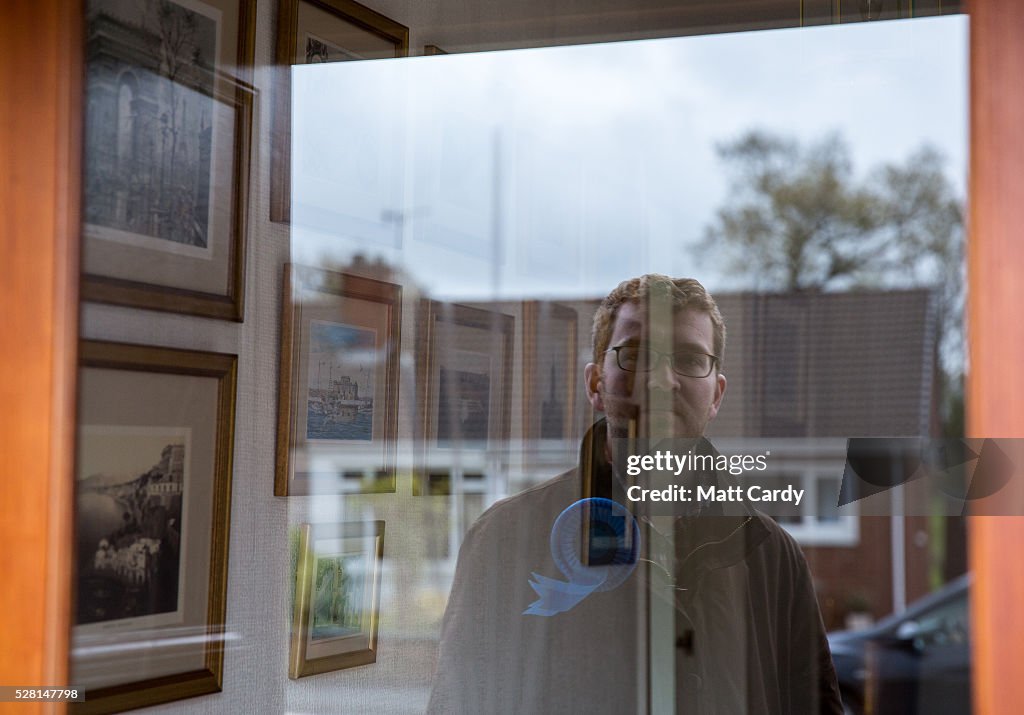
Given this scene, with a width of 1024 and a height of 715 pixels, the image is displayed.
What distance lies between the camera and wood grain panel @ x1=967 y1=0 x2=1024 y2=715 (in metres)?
0.91

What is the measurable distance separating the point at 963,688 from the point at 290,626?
809 mm

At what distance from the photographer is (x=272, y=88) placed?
141 cm

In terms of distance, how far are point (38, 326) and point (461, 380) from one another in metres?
0.52

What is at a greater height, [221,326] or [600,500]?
[221,326]

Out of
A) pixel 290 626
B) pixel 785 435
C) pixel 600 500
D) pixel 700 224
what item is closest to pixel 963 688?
pixel 785 435

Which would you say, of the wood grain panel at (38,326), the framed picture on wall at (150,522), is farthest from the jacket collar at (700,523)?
the wood grain panel at (38,326)

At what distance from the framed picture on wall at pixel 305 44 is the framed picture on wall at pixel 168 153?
4cm

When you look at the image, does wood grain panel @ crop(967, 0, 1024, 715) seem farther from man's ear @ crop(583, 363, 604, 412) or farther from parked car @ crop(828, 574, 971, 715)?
man's ear @ crop(583, 363, 604, 412)

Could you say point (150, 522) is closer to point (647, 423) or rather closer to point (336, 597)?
point (336, 597)

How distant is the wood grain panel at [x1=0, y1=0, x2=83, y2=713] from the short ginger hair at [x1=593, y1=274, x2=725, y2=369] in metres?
0.65

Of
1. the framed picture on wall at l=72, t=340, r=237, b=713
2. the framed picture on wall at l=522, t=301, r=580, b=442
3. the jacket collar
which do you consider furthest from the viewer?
the framed picture on wall at l=72, t=340, r=237, b=713

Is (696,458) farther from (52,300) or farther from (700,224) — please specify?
(52,300)

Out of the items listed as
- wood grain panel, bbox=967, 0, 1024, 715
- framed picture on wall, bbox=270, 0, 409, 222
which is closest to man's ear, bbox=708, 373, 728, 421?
wood grain panel, bbox=967, 0, 1024, 715

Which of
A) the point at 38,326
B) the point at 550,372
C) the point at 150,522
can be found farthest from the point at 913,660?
the point at 38,326
